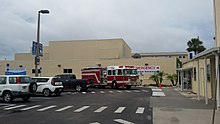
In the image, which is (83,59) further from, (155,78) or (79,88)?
(79,88)

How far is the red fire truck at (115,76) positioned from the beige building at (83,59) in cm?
1034

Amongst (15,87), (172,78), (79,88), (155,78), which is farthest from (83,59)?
(15,87)

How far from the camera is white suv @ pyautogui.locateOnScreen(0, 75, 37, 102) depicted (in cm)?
1633

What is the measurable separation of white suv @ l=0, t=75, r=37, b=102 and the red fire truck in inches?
574

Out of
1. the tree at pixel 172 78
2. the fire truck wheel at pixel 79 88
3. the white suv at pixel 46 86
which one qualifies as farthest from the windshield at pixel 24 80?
the tree at pixel 172 78

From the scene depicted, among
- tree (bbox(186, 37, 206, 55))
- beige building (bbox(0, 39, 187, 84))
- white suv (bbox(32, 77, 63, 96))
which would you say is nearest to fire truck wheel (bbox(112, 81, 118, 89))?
white suv (bbox(32, 77, 63, 96))

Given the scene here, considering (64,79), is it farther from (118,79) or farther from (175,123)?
(175,123)

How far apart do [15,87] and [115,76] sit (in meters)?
16.3

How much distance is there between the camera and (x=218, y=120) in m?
10.2

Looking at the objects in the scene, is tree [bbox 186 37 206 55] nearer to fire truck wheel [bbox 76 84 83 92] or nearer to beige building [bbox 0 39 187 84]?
beige building [bbox 0 39 187 84]

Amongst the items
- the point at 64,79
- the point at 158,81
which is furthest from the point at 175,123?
the point at 158,81

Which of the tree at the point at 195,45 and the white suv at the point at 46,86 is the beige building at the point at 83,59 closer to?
the tree at the point at 195,45

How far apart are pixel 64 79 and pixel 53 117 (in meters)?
16.1

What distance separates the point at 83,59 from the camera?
44.7 meters
